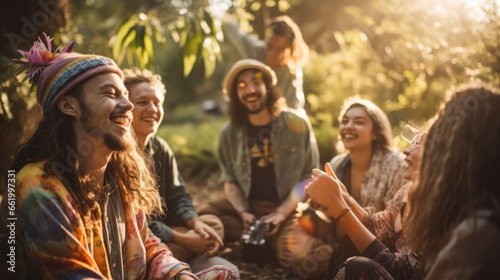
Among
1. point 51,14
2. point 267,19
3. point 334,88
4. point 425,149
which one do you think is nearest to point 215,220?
point 51,14

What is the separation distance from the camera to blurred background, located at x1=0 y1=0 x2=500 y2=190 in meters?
4.48

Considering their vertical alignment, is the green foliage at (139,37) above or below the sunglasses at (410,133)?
above

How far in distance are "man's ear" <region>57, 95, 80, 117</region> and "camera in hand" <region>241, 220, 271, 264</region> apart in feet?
7.87

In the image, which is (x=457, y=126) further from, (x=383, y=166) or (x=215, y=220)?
(x=215, y=220)

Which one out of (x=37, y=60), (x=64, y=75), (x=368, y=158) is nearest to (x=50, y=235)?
(x=64, y=75)

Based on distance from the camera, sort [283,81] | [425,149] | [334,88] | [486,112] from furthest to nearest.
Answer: [334,88], [283,81], [425,149], [486,112]

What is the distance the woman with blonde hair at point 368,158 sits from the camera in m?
4.04

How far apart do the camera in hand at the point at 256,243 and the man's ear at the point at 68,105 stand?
2.40 metres

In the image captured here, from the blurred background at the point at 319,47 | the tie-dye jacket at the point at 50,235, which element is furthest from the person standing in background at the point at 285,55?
the tie-dye jacket at the point at 50,235

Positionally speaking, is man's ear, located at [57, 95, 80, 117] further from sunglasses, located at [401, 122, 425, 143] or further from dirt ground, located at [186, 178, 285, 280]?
dirt ground, located at [186, 178, 285, 280]

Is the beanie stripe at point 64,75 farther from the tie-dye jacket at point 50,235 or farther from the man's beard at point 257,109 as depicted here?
the man's beard at point 257,109

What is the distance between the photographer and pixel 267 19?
7285mm

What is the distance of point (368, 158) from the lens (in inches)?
169

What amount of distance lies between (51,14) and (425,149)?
353 centimetres
